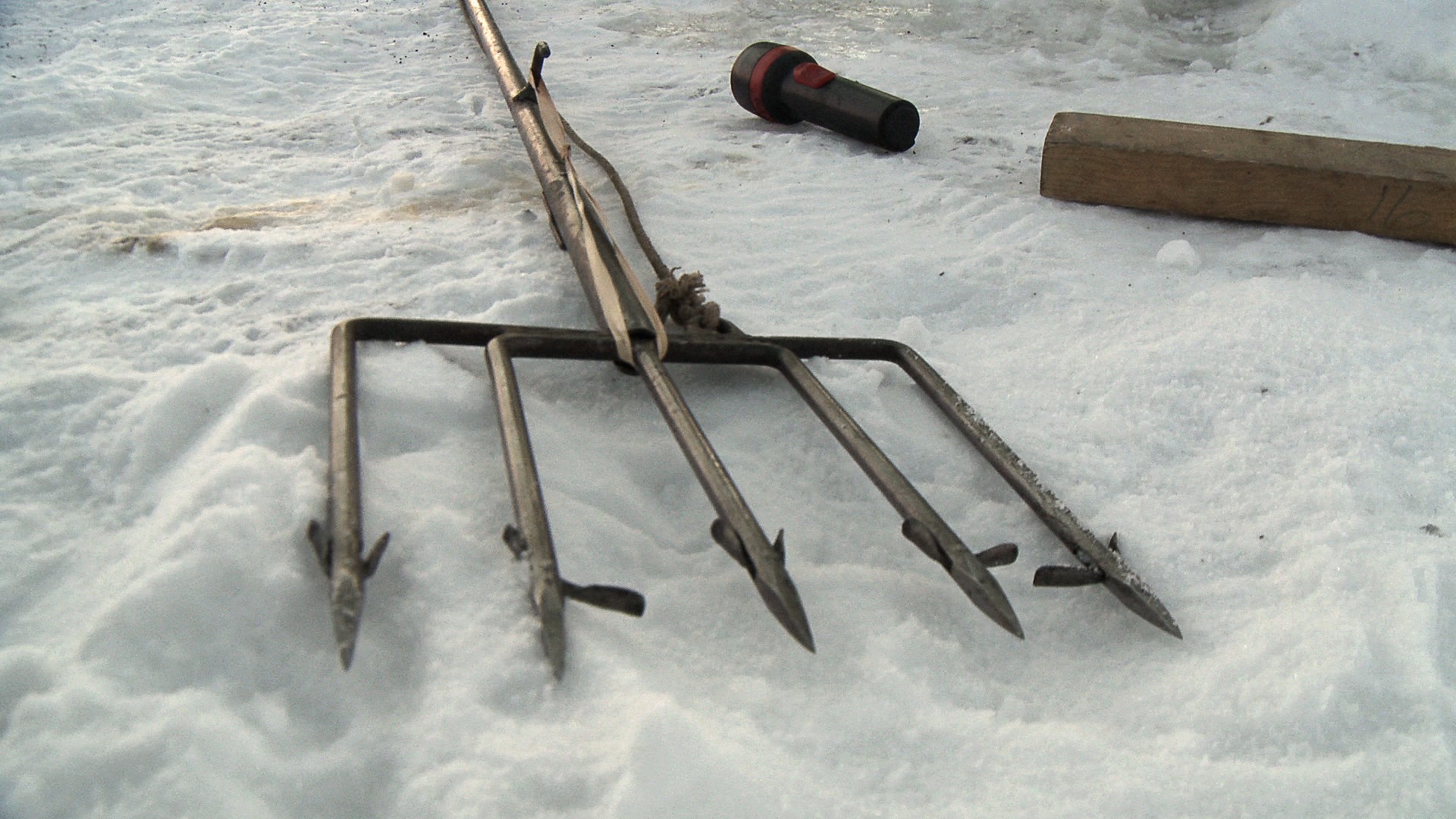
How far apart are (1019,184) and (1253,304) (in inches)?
37.5

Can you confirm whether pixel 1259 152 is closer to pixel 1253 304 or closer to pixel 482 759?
pixel 1253 304

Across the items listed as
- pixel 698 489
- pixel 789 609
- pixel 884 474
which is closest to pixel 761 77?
pixel 698 489

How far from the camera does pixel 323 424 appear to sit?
162 centimetres

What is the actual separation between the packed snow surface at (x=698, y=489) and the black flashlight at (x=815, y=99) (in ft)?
0.36

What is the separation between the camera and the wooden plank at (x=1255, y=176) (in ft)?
8.23

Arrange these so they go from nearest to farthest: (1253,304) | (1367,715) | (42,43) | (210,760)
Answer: (210,760) → (1367,715) → (1253,304) → (42,43)

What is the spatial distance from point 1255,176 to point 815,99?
1426 mm

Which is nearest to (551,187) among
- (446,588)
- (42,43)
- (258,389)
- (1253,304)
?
(258,389)

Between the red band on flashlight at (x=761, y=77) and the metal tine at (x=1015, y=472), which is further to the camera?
the red band on flashlight at (x=761, y=77)

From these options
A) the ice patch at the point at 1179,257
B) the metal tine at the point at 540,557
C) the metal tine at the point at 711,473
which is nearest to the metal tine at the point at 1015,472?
the metal tine at the point at 711,473

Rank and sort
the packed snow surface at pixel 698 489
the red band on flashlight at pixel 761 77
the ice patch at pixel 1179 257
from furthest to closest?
the red band on flashlight at pixel 761 77 < the ice patch at pixel 1179 257 < the packed snow surface at pixel 698 489

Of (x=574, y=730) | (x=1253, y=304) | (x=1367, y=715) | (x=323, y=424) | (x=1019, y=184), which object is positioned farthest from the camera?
(x=1019, y=184)

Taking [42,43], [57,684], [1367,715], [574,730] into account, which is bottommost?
[1367,715]

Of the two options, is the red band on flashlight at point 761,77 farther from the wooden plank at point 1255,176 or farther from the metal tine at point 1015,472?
the metal tine at point 1015,472
